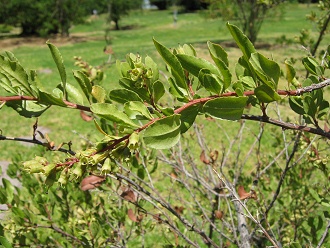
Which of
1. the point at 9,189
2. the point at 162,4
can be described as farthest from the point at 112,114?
the point at 162,4

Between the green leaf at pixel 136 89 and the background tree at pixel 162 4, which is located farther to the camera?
the background tree at pixel 162 4

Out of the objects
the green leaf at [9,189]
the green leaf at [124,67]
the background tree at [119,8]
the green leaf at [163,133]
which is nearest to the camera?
the green leaf at [163,133]

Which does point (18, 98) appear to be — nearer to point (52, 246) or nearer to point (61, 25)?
point (52, 246)

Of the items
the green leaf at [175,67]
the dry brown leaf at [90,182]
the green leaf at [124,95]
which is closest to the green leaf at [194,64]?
the green leaf at [175,67]

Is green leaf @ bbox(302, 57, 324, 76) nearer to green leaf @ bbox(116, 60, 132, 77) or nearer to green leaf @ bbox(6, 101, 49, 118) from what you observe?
green leaf @ bbox(116, 60, 132, 77)

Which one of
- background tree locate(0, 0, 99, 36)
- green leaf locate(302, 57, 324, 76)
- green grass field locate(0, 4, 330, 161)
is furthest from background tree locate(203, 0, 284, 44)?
green leaf locate(302, 57, 324, 76)

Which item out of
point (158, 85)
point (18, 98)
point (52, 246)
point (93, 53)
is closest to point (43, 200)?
point (52, 246)

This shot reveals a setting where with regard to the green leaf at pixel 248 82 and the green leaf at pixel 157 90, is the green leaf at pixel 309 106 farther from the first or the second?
the green leaf at pixel 157 90
